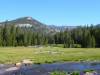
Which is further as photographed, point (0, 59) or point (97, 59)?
point (97, 59)

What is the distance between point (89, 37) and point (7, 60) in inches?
4108

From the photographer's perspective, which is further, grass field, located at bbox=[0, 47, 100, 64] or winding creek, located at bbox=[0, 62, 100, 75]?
grass field, located at bbox=[0, 47, 100, 64]

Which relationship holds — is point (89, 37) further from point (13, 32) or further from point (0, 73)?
point (0, 73)

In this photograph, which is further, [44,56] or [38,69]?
[44,56]

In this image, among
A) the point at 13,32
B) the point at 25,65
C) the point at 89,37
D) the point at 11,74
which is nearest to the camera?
the point at 11,74

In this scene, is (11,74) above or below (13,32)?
below

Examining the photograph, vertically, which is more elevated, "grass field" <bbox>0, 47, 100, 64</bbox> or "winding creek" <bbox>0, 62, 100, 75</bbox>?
"grass field" <bbox>0, 47, 100, 64</bbox>

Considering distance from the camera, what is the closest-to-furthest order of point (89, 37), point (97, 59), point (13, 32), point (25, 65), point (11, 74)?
1. point (11, 74)
2. point (25, 65)
3. point (97, 59)
4. point (89, 37)
5. point (13, 32)

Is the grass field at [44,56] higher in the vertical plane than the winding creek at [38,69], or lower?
higher

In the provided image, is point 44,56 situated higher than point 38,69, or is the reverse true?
point 44,56

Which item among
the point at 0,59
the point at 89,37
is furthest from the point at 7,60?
the point at 89,37

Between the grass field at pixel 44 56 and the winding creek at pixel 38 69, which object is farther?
the grass field at pixel 44 56

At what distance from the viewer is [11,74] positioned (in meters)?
55.9

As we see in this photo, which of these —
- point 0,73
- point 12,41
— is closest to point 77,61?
point 0,73
